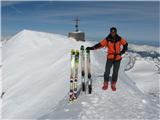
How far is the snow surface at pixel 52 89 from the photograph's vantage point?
13633 millimetres

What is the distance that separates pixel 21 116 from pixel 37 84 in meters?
8.00

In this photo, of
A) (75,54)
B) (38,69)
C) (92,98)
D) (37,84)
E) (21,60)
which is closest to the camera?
(92,98)

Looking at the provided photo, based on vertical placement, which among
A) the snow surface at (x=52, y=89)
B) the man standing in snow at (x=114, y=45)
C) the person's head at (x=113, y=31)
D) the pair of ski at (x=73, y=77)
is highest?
the person's head at (x=113, y=31)

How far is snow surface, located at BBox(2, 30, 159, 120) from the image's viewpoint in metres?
13.6

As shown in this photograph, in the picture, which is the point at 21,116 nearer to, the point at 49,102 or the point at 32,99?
the point at 49,102

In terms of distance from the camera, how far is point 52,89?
24.3 m

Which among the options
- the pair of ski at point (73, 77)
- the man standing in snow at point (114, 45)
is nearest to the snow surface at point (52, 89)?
the pair of ski at point (73, 77)

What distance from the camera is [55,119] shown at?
13.1m

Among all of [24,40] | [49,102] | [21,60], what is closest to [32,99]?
[49,102]

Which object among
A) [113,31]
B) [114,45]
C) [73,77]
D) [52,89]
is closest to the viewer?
[113,31]

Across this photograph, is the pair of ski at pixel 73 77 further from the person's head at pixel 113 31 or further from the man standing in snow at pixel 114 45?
the person's head at pixel 113 31

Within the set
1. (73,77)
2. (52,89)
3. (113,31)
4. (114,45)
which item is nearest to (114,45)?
(114,45)

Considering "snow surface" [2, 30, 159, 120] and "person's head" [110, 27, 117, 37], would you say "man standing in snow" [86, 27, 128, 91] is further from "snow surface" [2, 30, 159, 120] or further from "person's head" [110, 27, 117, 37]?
"snow surface" [2, 30, 159, 120]

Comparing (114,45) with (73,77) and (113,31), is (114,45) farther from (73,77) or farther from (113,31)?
(73,77)
